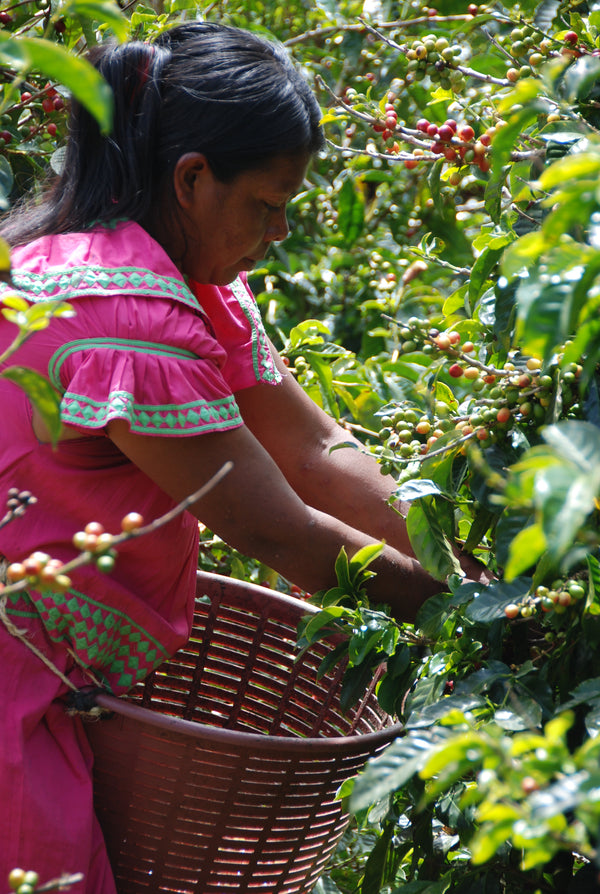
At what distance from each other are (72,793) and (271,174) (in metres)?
0.92

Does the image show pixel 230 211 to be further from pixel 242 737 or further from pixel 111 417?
pixel 242 737

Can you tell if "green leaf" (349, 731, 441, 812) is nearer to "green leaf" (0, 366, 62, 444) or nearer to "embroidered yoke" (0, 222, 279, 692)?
"green leaf" (0, 366, 62, 444)

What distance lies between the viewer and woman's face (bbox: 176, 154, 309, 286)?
1.47 metres

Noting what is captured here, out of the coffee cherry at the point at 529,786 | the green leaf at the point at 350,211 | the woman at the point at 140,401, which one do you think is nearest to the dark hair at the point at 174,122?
the woman at the point at 140,401

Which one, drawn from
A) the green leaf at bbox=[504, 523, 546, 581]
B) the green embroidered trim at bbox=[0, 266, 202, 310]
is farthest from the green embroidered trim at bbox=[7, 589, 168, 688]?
the green leaf at bbox=[504, 523, 546, 581]

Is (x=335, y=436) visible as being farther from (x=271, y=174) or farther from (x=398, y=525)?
(x=271, y=174)

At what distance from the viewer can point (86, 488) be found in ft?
4.83

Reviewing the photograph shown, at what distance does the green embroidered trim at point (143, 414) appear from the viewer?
1.30 m

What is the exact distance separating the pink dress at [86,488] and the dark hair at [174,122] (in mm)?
94

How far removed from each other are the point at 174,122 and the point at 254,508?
0.58 meters

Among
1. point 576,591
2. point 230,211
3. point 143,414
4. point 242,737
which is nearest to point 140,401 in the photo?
point 143,414

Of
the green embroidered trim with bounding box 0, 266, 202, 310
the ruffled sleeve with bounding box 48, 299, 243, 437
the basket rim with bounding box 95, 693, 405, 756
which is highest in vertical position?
the green embroidered trim with bounding box 0, 266, 202, 310

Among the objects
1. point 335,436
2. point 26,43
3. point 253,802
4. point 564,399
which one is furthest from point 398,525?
point 26,43

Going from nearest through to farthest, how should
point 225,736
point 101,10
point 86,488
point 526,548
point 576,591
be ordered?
point 526,548, point 101,10, point 576,591, point 225,736, point 86,488
